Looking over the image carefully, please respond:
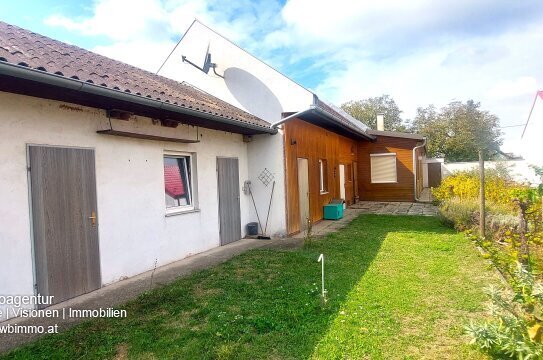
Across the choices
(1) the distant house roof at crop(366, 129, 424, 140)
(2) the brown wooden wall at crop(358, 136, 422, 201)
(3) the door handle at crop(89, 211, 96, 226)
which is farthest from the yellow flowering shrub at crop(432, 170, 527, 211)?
(3) the door handle at crop(89, 211, 96, 226)

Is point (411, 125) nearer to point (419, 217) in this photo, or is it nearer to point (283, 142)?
point (419, 217)

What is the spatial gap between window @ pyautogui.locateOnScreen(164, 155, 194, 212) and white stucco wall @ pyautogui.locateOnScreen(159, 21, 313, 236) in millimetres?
2421

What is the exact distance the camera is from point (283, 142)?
9.46 metres

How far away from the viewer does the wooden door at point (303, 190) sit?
35.4ft

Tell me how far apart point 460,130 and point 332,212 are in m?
33.8

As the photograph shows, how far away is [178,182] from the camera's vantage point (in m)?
7.71

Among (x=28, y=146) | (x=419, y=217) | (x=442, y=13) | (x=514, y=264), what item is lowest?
(x=419, y=217)

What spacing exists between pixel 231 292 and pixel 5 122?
384 cm

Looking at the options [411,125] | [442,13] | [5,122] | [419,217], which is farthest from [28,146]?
[411,125]

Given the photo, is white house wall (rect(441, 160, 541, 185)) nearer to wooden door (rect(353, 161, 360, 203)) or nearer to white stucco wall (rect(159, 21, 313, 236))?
wooden door (rect(353, 161, 360, 203))

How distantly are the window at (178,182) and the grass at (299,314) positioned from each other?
191 cm

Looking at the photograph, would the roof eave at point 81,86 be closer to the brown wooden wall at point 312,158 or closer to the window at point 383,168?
the brown wooden wall at point 312,158

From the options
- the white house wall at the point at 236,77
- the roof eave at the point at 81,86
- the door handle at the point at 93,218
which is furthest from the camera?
the white house wall at the point at 236,77

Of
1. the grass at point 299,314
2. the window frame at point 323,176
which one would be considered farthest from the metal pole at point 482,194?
the window frame at point 323,176
